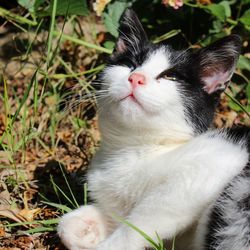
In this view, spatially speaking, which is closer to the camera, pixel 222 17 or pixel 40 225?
pixel 40 225

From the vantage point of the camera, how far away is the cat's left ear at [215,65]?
215 cm

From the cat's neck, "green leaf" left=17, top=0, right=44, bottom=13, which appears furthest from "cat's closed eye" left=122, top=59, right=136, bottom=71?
"green leaf" left=17, top=0, right=44, bottom=13

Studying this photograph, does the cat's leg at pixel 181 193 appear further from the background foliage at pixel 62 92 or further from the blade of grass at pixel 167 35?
the blade of grass at pixel 167 35

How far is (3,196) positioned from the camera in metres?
2.47

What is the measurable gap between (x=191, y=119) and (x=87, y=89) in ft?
4.15

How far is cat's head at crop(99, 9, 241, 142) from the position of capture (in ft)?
6.58

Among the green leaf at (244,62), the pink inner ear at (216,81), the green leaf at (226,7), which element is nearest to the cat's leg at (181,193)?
the pink inner ear at (216,81)

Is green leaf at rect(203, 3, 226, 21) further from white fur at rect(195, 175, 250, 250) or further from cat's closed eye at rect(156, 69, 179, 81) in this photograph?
white fur at rect(195, 175, 250, 250)

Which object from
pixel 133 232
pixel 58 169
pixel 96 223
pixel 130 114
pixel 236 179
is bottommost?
pixel 58 169

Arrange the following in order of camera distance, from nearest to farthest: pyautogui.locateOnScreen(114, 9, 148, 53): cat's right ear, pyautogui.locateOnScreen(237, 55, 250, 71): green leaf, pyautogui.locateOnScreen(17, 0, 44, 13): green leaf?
pyautogui.locateOnScreen(114, 9, 148, 53): cat's right ear, pyautogui.locateOnScreen(17, 0, 44, 13): green leaf, pyautogui.locateOnScreen(237, 55, 250, 71): green leaf

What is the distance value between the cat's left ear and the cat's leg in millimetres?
299

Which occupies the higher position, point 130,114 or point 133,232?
point 130,114

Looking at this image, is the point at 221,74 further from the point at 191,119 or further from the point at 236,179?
the point at 236,179

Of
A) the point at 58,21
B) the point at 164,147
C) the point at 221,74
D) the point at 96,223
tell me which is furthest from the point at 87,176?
the point at 58,21
